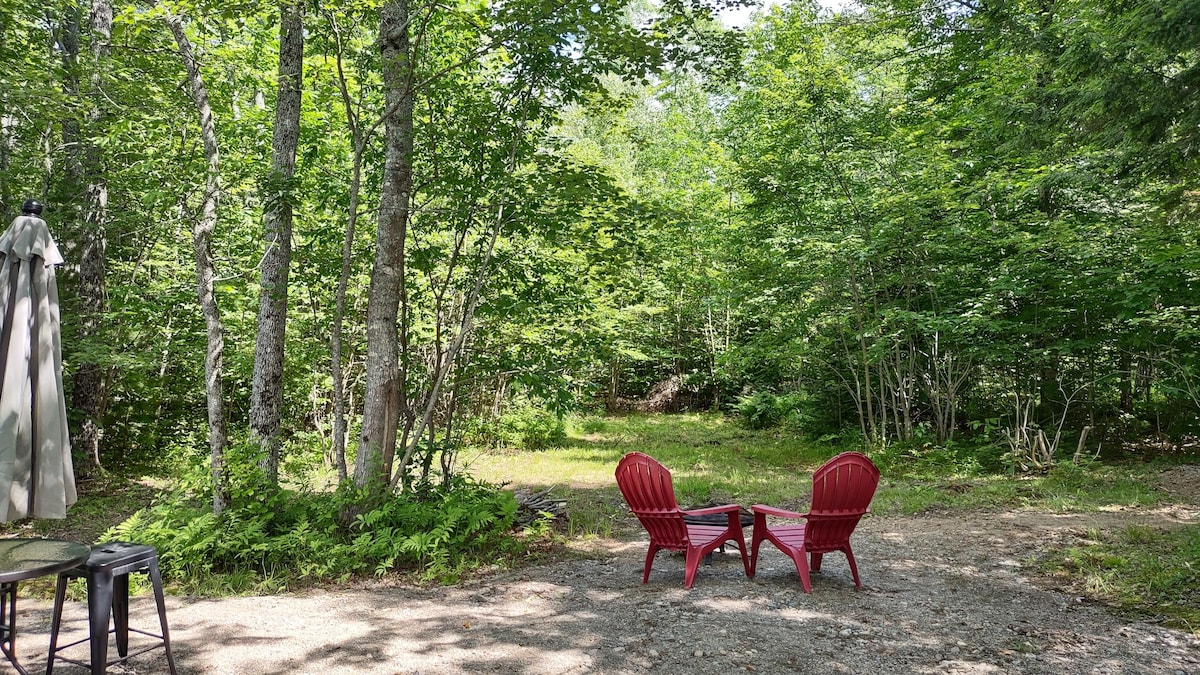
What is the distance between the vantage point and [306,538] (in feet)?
16.4

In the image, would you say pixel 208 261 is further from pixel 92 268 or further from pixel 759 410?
pixel 759 410

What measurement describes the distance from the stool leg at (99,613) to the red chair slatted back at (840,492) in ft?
12.3

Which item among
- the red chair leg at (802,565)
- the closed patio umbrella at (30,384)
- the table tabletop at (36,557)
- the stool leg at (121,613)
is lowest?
the red chair leg at (802,565)

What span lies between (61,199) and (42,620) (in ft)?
21.4

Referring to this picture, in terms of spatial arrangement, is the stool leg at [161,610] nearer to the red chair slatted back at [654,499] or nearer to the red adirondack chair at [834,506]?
the red chair slatted back at [654,499]

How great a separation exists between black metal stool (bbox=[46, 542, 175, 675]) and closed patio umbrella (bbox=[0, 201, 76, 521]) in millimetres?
280

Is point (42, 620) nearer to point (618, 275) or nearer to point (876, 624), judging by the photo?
point (876, 624)

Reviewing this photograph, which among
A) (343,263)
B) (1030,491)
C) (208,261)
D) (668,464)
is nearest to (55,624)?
(343,263)

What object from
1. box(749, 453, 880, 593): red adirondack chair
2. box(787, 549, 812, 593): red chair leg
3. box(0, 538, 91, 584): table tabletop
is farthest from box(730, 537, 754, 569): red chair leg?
box(0, 538, 91, 584): table tabletop

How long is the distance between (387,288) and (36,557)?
10.8 feet

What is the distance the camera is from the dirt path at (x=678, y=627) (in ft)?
10.3

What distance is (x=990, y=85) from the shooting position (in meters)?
9.67

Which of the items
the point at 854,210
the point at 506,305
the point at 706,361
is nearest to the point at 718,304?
the point at 706,361

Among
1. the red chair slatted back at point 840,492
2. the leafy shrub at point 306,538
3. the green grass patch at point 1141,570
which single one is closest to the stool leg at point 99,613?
the leafy shrub at point 306,538
